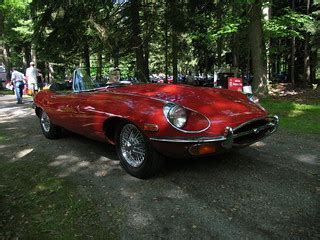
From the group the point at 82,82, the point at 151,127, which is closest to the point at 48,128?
the point at 82,82

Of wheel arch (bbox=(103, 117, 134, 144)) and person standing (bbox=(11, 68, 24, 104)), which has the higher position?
person standing (bbox=(11, 68, 24, 104))

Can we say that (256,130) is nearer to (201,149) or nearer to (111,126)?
(201,149)

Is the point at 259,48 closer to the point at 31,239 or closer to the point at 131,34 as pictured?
the point at 131,34

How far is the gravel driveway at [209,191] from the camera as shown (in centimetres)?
338

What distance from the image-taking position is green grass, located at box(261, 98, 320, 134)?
795cm

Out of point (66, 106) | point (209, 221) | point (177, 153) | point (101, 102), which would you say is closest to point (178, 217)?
point (209, 221)

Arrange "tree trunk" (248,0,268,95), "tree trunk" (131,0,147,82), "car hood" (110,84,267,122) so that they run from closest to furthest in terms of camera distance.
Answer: "car hood" (110,84,267,122) → "tree trunk" (248,0,268,95) → "tree trunk" (131,0,147,82)

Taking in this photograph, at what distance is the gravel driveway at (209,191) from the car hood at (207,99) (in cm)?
78

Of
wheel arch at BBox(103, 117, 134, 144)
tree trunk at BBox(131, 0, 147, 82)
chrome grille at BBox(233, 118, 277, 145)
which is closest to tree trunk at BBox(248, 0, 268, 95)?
tree trunk at BBox(131, 0, 147, 82)

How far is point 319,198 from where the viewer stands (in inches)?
155

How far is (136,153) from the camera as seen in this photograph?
485cm

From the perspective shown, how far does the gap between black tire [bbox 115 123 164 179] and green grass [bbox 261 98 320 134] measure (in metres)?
4.17

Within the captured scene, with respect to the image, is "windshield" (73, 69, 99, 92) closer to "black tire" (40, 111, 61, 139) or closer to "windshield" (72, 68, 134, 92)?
"windshield" (72, 68, 134, 92)

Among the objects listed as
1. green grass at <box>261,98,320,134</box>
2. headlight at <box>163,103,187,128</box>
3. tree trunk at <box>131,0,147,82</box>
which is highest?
tree trunk at <box>131,0,147,82</box>
